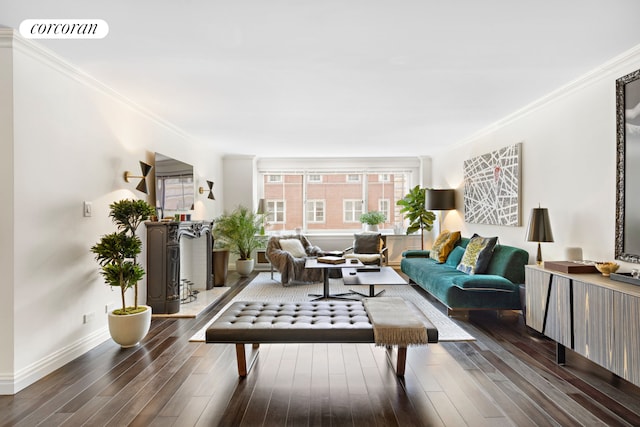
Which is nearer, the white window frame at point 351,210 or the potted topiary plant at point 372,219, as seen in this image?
the potted topiary plant at point 372,219

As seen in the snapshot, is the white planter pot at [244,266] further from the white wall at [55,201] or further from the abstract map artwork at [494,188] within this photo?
the abstract map artwork at [494,188]

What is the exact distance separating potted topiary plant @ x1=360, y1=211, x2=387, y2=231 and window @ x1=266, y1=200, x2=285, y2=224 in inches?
71.5

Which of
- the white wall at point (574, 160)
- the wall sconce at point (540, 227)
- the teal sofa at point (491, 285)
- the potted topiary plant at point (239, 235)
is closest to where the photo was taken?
the white wall at point (574, 160)

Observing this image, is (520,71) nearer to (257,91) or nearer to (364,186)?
(257,91)

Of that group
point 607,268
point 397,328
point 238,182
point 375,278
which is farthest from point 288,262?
point 607,268

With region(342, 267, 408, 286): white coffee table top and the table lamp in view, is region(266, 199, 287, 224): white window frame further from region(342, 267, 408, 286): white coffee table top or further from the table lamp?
region(342, 267, 408, 286): white coffee table top

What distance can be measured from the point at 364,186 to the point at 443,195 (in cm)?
242

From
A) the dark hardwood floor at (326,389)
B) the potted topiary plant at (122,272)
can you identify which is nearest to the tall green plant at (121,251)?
the potted topiary plant at (122,272)

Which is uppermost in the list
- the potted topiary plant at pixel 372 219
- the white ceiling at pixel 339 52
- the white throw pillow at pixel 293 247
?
the white ceiling at pixel 339 52

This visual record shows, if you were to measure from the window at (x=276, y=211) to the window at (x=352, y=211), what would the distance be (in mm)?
1441

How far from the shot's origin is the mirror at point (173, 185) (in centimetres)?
502

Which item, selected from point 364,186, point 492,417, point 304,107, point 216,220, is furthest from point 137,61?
point 364,186

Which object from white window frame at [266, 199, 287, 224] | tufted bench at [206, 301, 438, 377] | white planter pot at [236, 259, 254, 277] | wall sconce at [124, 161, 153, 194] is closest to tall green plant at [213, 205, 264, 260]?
white planter pot at [236, 259, 254, 277]

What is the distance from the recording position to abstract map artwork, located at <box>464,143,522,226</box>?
496 cm
